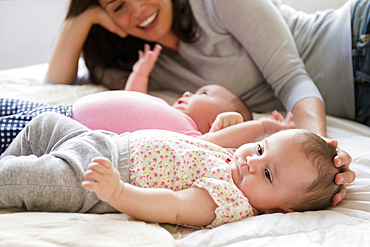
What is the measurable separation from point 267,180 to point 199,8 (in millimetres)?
1034

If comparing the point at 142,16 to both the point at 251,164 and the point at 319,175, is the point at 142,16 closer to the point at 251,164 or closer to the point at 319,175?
the point at 251,164

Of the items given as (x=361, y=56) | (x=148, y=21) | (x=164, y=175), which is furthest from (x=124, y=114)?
(x=361, y=56)

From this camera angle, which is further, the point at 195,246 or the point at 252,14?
the point at 252,14

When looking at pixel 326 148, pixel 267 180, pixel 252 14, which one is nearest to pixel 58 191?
pixel 267 180

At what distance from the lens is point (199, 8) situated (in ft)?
5.20

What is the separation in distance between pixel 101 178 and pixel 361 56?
3.99 feet

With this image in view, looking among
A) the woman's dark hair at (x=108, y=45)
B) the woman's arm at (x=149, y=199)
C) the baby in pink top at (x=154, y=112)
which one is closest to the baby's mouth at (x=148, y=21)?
the woman's dark hair at (x=108, y=45)

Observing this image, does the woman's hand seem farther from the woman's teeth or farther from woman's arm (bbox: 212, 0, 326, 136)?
the woman's teeth

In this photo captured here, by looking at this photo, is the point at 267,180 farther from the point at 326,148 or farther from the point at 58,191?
the point at 58,191

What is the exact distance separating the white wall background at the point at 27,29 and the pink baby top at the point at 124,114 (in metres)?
1.92

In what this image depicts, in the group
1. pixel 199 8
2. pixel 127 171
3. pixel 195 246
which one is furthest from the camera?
pixel 199 8

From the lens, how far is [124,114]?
43.8 inches

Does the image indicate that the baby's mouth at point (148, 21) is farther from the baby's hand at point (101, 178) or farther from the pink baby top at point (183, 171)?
the baby's hand at point (101, 178)

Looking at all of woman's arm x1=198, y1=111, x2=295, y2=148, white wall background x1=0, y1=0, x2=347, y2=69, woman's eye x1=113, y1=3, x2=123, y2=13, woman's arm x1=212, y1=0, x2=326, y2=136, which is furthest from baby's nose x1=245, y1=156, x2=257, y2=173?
white wall background x1=0, y1=0, x2=347, y2=69
